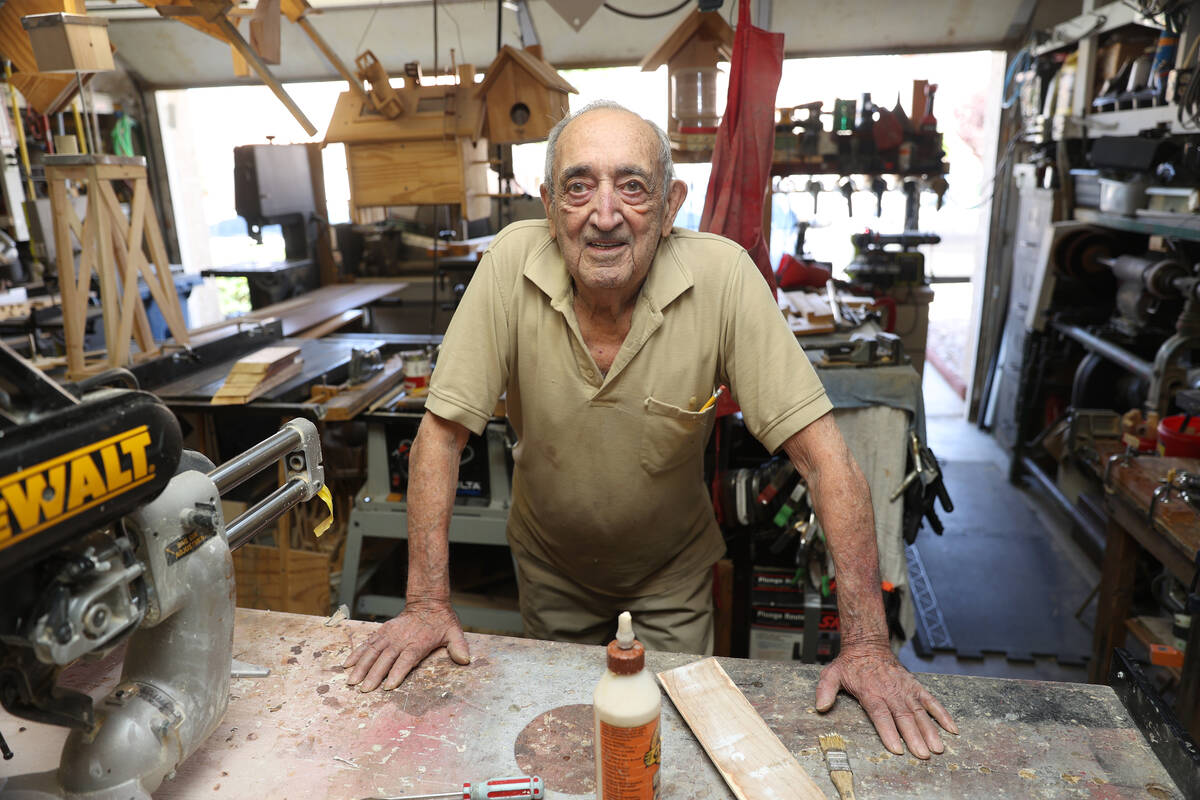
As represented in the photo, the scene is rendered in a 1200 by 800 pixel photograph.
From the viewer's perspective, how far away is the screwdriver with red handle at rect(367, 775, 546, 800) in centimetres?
96

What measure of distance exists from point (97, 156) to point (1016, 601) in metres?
3.80

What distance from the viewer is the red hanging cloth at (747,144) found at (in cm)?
208

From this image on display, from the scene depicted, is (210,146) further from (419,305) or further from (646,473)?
(646,473)

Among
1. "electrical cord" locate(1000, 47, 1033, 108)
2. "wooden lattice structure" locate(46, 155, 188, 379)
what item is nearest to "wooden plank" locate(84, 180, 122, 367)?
"wooden lattice structure" locate(46, 155, 188, 379)

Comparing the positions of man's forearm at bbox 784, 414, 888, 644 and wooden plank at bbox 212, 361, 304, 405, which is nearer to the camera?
man's forearm at bbox 784, 414, 888, 644

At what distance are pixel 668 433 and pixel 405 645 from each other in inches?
24.4

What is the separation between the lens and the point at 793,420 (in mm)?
1364

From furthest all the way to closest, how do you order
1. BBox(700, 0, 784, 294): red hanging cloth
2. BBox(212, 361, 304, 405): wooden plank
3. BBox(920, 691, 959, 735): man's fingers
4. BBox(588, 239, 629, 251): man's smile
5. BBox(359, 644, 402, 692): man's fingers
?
BBox(212, 361, 304, 405): wooden plank
BBox(700, 0, 784, 294): red hanging cloth
BBox(588, 239, 629, 251): man's smile
BBox(359, 644, 402, 692): man's fingers
BBox(920, 691, 959, 735): man's fingers

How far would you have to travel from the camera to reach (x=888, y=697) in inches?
43.8

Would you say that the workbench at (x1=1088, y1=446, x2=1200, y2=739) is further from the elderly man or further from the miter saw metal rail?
the miter saw metal rail

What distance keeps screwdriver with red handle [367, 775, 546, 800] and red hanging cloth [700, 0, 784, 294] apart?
147 cm

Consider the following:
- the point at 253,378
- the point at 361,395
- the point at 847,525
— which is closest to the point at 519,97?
the point at 361,395

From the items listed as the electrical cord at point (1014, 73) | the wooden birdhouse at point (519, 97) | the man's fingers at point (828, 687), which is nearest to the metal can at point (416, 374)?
the wooden birdhouse at point (519, 97)

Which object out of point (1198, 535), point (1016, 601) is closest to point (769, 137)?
point (1198, 535)
